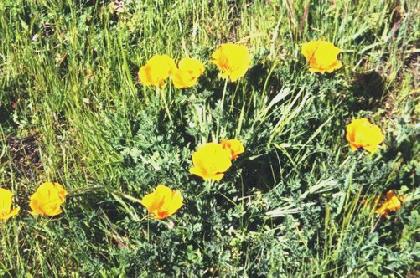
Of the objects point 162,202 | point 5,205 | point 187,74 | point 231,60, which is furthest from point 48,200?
point 231,60

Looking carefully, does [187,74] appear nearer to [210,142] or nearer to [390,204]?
[210,142]

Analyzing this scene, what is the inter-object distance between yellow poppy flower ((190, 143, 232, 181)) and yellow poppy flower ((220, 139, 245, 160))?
0.04 meters

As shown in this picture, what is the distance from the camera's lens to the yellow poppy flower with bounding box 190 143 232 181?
6.73 feet

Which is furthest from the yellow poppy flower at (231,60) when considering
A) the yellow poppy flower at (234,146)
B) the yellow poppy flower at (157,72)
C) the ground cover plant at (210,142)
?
the yellow poppy flower at (234,146)

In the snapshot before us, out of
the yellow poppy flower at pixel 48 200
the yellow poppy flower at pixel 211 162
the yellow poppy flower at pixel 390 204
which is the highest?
the yellow poppy flower at pixel 211 162

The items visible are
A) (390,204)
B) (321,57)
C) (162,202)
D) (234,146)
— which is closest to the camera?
(162,202)

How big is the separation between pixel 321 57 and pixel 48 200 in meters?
1.21

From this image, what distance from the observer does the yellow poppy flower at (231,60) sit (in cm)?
234

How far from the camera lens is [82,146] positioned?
2.62m

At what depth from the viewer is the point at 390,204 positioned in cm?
229

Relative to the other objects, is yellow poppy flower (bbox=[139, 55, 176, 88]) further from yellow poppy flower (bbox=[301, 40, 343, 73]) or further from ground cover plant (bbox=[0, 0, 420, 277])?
yellow poppy flower (bbox=[301, 40, 343, 73])

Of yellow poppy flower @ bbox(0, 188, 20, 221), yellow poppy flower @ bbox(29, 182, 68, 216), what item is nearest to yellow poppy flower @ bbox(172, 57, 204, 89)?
yellow poppy flower @ bbox(29, 182, 68, 216)

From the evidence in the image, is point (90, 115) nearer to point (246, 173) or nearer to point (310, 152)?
point (246, 173)

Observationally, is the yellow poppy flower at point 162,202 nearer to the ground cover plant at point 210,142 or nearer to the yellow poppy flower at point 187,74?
the ground cover plant at point 210,142
